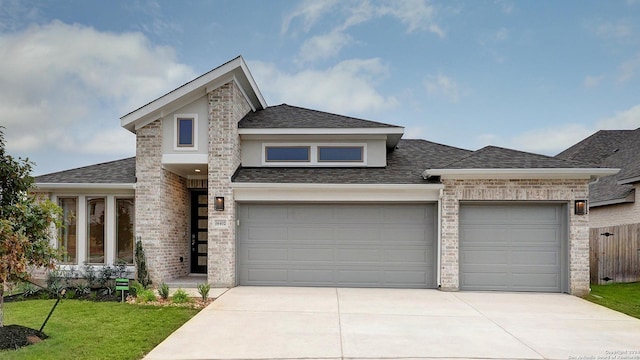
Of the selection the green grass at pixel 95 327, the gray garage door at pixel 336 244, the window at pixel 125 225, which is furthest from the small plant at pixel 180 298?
the window at pixel 125 225

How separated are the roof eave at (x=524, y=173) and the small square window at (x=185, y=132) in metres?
6.17

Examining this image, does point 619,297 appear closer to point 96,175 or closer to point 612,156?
point 612,156

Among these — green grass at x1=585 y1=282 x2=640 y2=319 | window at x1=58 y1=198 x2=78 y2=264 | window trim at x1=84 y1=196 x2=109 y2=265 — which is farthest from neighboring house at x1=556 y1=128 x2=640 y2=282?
window at x1=58 y1=198 x2=78 y2=264

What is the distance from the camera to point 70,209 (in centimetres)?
1098

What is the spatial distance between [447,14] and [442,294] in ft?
36.1

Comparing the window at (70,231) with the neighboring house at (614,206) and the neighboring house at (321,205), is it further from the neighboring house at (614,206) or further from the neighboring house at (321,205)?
the neighboring house at (614,206)

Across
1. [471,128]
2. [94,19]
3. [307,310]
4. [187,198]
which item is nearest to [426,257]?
[307,310]

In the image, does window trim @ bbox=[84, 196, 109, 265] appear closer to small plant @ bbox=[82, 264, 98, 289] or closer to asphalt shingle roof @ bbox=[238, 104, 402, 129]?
small plant @ bbox=[82, 264, 98, 289]

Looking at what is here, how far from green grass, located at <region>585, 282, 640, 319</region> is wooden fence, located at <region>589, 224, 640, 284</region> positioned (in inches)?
13.8

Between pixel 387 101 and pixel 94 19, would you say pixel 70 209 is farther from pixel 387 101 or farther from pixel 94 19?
pixel 387 101

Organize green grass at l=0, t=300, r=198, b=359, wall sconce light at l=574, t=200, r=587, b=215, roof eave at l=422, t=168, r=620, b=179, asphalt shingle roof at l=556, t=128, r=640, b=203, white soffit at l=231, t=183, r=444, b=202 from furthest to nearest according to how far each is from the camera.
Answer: asphalt shingle roof at l=556, t=128, r=640, b=203
white soffit at l=231, t=183, r=444, b=202
wall sconce light at l=574, t=200, r=587, b=215
roof eave at l=422, t=168, r=620, b=179
green grass at l=0, t=300, r=198, b=359

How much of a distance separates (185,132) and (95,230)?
3.71 meters

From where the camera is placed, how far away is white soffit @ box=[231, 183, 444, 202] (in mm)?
10156

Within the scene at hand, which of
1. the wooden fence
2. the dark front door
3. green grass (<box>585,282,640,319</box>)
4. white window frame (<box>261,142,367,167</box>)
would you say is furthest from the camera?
the dark front door
